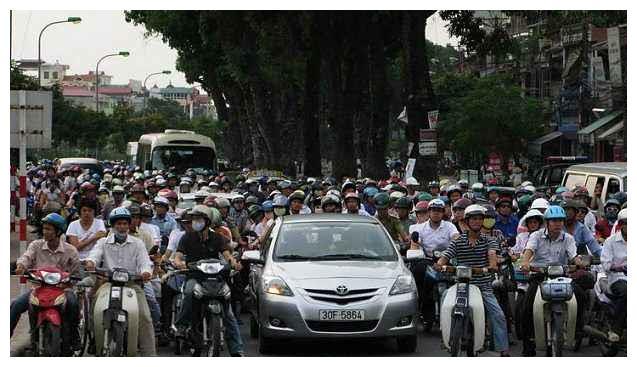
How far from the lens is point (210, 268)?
11.3 meters

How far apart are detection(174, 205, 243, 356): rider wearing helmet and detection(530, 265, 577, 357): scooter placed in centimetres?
264

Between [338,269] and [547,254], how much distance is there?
1.93 metres

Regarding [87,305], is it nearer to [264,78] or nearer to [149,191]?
[149,191]

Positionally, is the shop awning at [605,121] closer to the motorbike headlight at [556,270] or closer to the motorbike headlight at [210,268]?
the motorbike headlight at [556,270]

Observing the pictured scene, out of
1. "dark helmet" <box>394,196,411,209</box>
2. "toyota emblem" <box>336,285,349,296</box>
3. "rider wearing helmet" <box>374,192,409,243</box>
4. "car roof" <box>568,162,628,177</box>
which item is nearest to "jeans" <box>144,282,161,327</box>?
"toyota emblem" <box>336,285,349,296</box>

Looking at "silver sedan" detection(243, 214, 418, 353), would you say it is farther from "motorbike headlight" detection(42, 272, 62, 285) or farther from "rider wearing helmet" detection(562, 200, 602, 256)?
"motorbike headlight" detection(42, 272, 62, 285)

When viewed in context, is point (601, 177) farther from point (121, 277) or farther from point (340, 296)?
point (121, 277)

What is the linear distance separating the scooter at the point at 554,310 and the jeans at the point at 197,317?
2.57 m

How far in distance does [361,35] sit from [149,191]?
526 inches

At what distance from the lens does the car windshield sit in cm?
1275

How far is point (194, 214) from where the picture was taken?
11844mm

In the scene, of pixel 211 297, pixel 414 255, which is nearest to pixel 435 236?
pixel 414 255

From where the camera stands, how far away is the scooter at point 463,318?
10.9 m

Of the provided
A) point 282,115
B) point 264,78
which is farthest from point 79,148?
point 264,78
